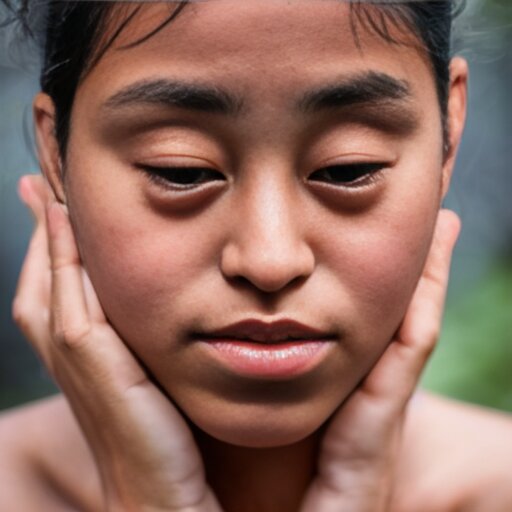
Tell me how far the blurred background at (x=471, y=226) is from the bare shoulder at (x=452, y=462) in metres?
0.33

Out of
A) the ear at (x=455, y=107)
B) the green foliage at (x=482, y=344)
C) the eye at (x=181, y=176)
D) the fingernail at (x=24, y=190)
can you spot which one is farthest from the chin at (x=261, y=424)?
the green foliage at (x=482, y=344)

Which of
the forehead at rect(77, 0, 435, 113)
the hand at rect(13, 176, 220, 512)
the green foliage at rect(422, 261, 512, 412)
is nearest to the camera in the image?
the forehead at rect(77, 0, 435, 113)

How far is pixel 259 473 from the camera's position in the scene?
131cm

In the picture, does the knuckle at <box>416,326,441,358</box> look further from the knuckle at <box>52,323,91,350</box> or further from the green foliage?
the green foliage

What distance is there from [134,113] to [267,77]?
139mm

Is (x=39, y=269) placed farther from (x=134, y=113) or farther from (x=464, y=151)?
(x=464, y=151)

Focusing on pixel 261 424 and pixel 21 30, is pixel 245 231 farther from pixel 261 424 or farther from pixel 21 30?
pixel 21 30

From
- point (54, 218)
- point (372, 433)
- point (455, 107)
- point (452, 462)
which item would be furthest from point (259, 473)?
point (455, 107)

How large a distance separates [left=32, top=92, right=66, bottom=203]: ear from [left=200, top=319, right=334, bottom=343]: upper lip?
280 millimetres

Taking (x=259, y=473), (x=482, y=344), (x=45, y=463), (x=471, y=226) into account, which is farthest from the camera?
(x=482, y=344)

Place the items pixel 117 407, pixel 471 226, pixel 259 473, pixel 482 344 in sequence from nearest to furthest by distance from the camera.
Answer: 1. pixel 117 407
2. pixel 259 473
3. pixel 471 226
4. pixel 482 344

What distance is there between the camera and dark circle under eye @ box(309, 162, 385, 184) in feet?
3.49

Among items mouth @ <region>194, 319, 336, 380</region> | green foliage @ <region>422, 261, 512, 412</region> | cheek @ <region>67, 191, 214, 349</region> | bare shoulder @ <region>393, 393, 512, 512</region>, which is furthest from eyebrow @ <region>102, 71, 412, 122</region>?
green foliage @ <region>422, 261, 512, 412</region>

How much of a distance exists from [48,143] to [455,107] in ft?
1.58
